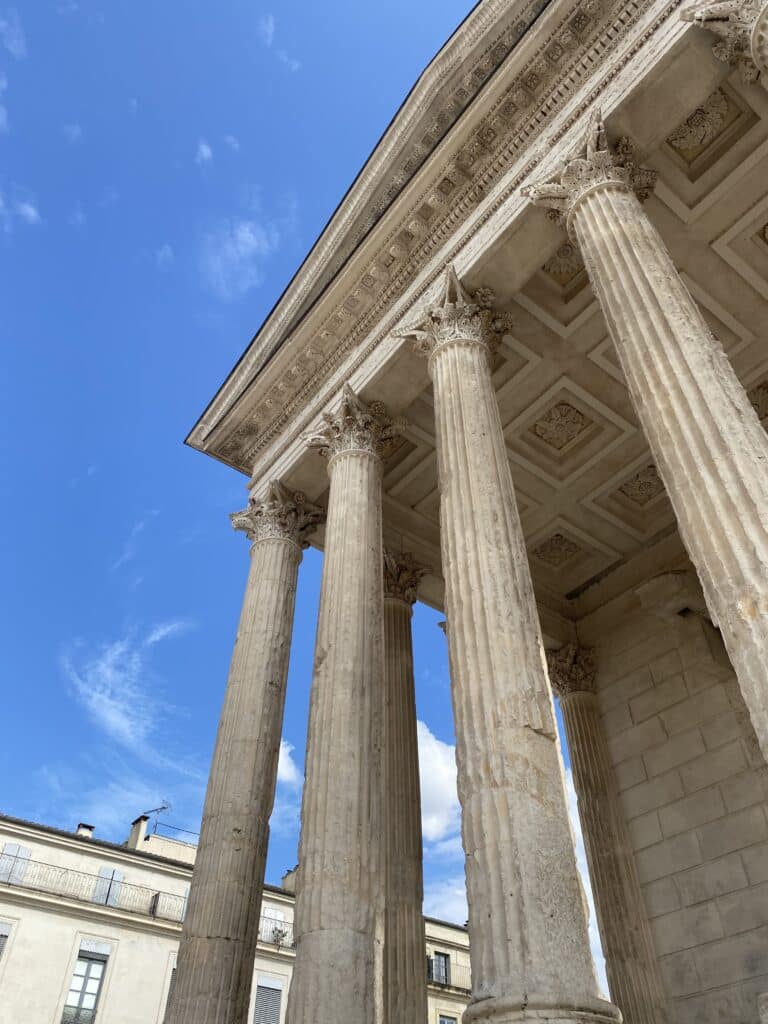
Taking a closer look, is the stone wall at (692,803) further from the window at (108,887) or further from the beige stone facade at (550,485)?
the window at (108,887)

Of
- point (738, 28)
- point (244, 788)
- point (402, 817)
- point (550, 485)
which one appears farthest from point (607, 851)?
point (738, 28)

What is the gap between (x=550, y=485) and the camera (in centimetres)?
1538

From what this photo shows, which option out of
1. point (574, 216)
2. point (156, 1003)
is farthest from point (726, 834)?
point (156, 1003)

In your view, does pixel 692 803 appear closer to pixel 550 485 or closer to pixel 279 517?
pixel 550 485

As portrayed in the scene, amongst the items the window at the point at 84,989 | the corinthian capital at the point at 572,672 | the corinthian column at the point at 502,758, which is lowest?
the corinthian column at the point at 502,758

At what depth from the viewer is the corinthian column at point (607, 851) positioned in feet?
40.8

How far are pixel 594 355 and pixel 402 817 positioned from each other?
787cm

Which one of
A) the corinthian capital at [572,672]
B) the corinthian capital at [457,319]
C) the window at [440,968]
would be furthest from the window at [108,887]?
the corinthian capital at [457,319]

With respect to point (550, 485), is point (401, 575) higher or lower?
lower

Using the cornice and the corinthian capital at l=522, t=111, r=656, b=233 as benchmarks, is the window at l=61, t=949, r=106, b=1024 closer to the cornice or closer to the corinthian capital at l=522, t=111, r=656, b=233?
the cornice

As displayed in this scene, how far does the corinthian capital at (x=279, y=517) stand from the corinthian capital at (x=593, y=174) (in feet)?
20.7

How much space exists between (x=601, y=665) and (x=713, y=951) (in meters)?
5.61

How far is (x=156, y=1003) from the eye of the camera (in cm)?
2319

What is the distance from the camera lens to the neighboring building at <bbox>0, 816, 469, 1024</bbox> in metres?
21.7
